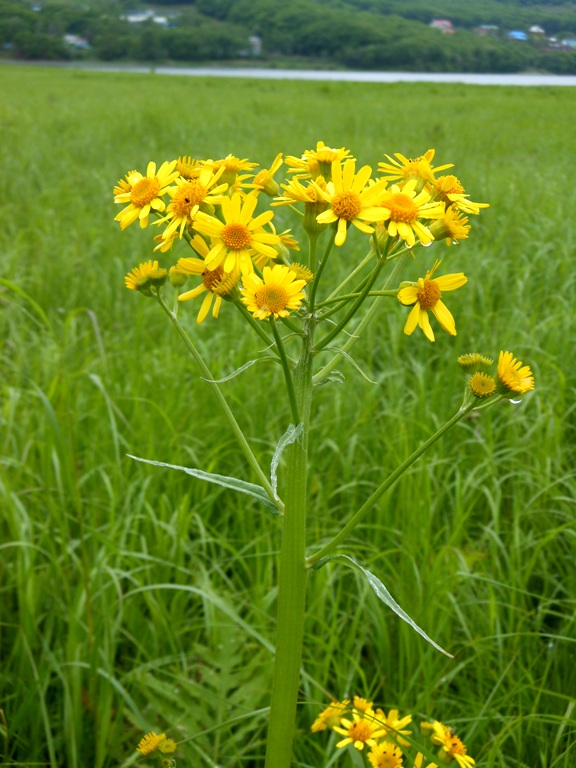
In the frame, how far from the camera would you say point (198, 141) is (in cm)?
766

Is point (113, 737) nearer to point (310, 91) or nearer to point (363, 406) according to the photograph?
point (363, 406)

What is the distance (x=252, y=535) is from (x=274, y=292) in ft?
4.19

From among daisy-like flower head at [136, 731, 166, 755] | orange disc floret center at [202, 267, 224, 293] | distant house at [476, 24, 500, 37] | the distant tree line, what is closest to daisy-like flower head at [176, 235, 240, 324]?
orange disc floret center at [202, 267, 224, 293]

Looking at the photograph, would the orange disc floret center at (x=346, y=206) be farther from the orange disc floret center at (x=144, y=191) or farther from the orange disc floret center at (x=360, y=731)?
the orange disc floret center at (x=360, y=731)

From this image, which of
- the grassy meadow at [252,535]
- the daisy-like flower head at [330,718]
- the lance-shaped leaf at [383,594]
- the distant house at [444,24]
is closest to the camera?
the lance-shaped leaf at [383,594]

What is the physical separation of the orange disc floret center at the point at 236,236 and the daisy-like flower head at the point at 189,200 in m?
0.05

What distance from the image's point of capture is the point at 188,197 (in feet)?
2.57

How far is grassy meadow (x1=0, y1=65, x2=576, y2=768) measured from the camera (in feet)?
4.47

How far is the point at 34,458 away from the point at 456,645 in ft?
4.06

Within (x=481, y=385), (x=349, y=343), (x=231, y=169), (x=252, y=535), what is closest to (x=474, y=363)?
(x=481, y=385)

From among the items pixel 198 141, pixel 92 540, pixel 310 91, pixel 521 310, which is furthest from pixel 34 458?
pixel 310 91

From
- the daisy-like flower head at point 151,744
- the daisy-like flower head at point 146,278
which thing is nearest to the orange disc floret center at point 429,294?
the daisy-like flower head at point 146,278

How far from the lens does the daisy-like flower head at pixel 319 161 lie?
0.82 metres

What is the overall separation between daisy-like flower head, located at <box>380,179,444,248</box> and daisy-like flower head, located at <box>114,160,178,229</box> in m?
0.26
